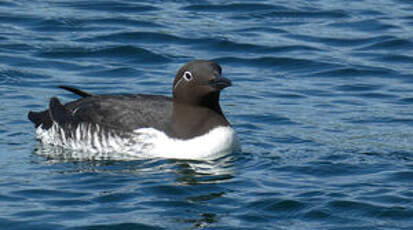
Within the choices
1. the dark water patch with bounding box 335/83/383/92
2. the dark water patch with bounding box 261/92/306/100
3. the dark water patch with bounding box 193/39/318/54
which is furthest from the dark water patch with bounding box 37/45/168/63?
the dark water patch with bounding box 335/83/383/92

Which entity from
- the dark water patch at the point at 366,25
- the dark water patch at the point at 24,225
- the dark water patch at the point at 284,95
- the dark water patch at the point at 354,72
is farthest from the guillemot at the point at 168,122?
the dark water patch at the point at 366,25

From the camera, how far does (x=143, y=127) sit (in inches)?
480

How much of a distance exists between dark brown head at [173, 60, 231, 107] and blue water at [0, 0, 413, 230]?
70 centimetres

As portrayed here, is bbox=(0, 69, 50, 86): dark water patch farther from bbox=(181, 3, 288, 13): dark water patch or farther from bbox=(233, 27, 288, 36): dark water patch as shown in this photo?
bbox=(181, 3, 288, 13): dark water patch

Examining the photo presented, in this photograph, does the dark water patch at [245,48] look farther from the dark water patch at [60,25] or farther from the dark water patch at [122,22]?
the dark water patch at [60,25]

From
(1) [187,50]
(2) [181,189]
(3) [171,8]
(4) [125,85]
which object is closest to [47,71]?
(4) [125,85]

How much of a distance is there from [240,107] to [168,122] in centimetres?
257

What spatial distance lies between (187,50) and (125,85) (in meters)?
2.25

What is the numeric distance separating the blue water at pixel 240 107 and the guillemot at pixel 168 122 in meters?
0.22

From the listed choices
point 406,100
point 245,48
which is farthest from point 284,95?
point 245,48

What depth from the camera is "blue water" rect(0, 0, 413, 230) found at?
396 inches

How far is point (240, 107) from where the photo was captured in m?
14.6

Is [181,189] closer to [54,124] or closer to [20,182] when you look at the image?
[20,182]

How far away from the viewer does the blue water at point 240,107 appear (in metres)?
10.0
